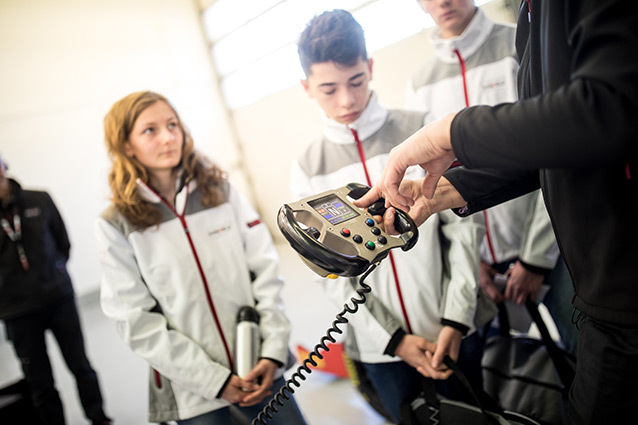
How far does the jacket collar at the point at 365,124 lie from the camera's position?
1.02 metres

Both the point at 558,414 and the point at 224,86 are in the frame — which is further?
the point at 224,86

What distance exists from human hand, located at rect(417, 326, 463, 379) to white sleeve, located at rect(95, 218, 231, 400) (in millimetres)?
561

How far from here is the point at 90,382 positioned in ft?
7.59

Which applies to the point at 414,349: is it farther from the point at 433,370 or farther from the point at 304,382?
the point at 304,382

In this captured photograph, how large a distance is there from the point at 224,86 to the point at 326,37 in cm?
62

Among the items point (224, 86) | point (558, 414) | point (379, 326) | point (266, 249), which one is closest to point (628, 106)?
point (379, 326)

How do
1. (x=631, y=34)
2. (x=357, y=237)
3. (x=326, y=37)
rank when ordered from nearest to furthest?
1. (x=631, y=34)
2. (x=357, y=237)
3. (x=326, y=37)

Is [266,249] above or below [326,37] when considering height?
below

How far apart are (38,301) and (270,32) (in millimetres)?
2055

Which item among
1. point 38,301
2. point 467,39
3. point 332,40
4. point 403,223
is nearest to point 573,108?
point 403,223

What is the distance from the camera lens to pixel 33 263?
228 cm

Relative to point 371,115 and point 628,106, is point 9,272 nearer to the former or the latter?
point 371,115

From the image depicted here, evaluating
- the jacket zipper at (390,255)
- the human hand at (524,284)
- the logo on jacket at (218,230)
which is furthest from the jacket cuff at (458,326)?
the logo on jacket at (218,230)

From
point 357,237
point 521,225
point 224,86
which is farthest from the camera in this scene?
point 224,86
